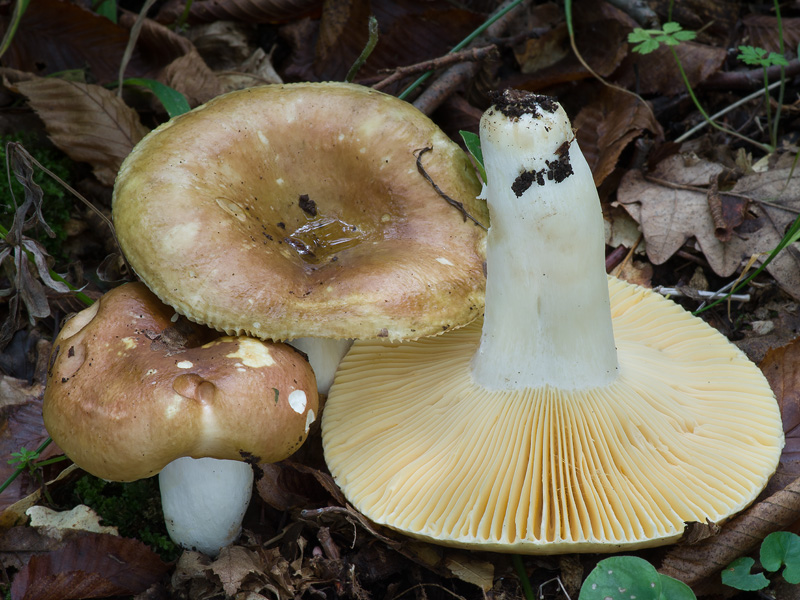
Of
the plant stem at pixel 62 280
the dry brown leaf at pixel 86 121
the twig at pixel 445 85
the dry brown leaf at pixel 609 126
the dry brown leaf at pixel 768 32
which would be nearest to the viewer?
the plant stem at pixel 62 280

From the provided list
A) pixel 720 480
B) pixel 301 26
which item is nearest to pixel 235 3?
pixel 301 26

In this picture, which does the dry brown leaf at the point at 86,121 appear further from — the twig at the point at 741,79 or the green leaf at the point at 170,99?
the twig at the point at 741,79

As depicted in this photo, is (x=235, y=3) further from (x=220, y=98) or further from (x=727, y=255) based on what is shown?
(x=727, y=255)

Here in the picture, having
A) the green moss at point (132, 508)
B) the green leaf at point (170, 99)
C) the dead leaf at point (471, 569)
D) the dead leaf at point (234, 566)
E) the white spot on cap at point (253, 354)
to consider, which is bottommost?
the green moss at point (132, 508)

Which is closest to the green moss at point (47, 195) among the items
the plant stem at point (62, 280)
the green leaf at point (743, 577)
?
the plant stem at point (62, 280)

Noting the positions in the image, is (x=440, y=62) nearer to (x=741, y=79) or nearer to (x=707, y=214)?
(x=707, y=214)

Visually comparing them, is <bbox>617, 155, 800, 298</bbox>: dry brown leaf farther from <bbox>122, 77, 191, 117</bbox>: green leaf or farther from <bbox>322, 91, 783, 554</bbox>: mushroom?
<bbox>122, 77, 191, 117</bbox>: green leaf

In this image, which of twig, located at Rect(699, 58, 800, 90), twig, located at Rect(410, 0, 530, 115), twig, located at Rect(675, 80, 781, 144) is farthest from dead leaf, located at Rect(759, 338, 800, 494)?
twig, located at Rect(410, 0, 530, 115)
